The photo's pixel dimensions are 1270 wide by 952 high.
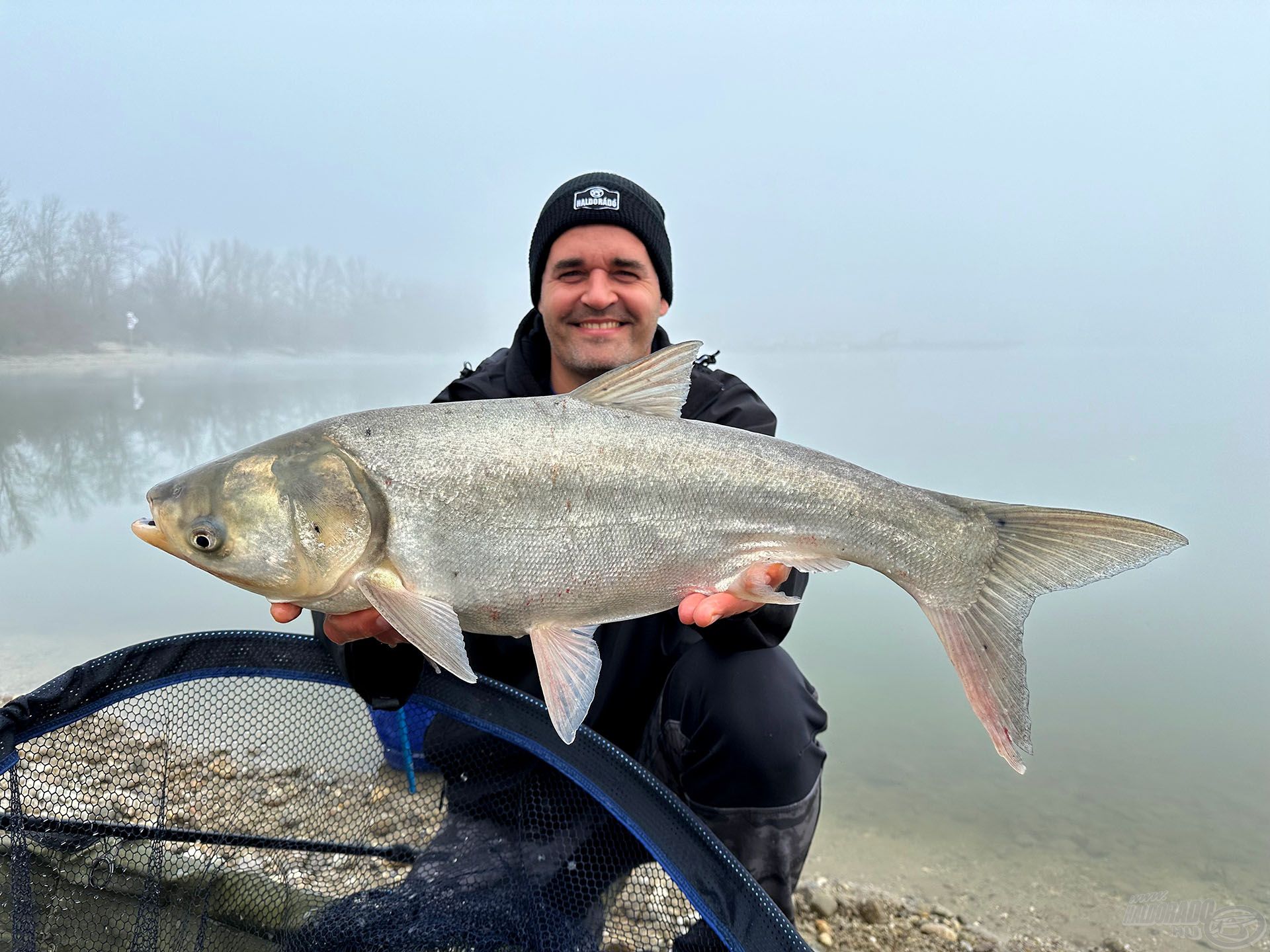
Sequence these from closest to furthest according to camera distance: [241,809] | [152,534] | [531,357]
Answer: [152,534] → [241,809] → [531,357]

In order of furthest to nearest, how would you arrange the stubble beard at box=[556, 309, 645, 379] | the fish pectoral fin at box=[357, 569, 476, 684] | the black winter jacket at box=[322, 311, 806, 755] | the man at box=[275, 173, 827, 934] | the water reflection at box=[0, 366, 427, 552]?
the water reflection at box=[0, 366, 427, 552] < the stubble beard at box=[556, 309, 645, 379] < the man at box=[275, 173, 827, 934] < the black winter jacket at box=[322, 311, 806, 755] < the fish pectoral fin at box=[357, 569, 476, 684]

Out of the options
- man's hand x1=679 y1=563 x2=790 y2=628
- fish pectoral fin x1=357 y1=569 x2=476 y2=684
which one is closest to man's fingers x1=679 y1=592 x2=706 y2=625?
man's hand x1=679 y1=563 x2=790 y2=628

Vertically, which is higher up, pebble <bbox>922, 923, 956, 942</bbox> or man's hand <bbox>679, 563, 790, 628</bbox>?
man's hand <bbox>679, 563, 790, 628</bbox>

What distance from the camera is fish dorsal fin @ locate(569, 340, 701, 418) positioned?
1813 mm

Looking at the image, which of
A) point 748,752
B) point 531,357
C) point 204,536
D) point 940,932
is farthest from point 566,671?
point 940,932

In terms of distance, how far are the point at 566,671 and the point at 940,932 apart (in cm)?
197

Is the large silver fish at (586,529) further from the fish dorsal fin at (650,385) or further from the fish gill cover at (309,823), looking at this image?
the fish gill cover at (309,823)

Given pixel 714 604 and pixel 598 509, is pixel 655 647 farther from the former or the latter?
pixel 598 509

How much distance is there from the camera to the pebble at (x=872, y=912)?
8.46ft

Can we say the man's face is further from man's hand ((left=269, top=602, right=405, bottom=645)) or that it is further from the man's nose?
man's hand ((left=269, top=602, right=405, bottom=645))

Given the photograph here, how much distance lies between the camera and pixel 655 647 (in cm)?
244

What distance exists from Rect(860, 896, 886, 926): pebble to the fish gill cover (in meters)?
1.47

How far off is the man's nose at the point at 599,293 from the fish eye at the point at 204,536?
1672 mm

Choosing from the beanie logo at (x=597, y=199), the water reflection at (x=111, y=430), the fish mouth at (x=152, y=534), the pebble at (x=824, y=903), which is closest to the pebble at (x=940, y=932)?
the pebble at (x=824, y=903)
